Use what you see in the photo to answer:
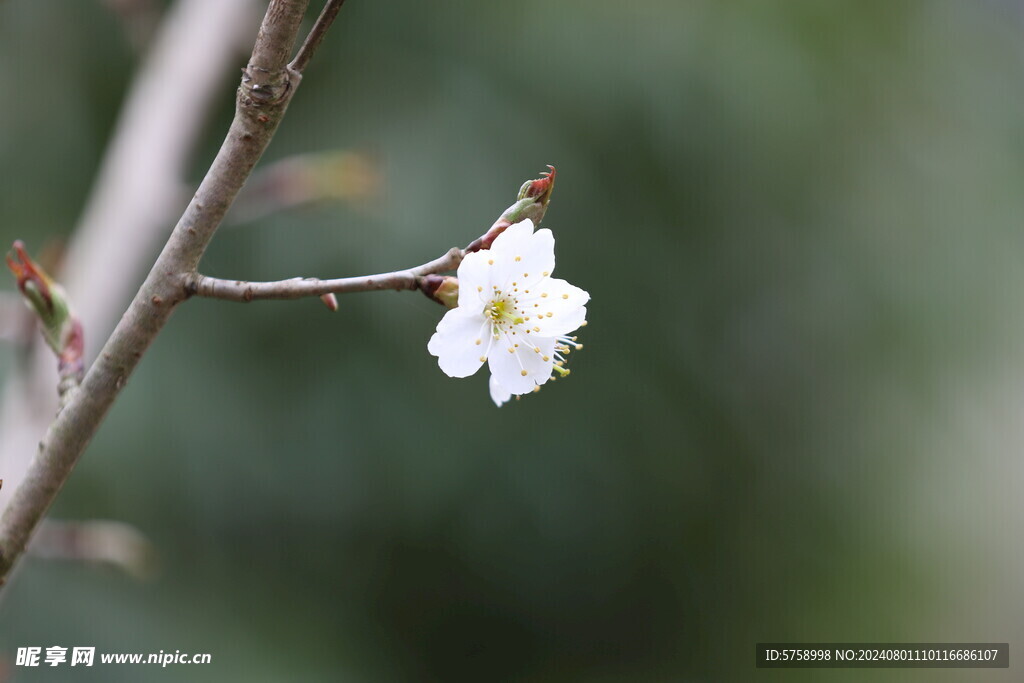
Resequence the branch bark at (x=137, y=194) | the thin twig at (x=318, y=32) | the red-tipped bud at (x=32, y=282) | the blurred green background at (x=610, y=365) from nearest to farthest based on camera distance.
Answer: the thin twig at (x=318, y=32) < the red-tipped bud at (x=32, y=282) < the branch bark at (x=137, y=194) < the blurred green background at (x=610, y=365)

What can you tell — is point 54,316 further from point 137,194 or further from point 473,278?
point 137,194

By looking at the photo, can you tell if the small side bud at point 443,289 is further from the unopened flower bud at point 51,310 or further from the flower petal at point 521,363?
the unopened flower bud at point 51,310

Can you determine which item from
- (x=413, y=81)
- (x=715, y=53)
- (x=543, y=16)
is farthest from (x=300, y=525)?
(x=715, y=53)

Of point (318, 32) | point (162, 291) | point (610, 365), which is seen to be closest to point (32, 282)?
point (162, 291)

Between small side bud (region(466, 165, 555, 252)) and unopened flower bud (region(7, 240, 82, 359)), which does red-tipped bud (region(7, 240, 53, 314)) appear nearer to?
unopened flower bud (region(7, 240, 82, 359))

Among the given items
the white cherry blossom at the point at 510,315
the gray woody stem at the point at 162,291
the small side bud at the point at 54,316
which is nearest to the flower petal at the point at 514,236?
the white cherry blossom at the point at 510,315

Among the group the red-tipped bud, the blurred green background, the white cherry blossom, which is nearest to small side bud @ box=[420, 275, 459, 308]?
the white cherry blossom

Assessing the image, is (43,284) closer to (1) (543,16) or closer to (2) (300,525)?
(2) (300,525)
